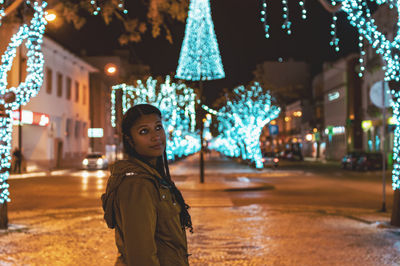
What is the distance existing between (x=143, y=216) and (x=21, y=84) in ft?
30.0

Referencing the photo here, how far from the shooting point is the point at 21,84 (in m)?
11.2

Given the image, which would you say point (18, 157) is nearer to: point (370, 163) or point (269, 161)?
point (269, 161)

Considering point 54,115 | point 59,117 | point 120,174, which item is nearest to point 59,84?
point 59,117

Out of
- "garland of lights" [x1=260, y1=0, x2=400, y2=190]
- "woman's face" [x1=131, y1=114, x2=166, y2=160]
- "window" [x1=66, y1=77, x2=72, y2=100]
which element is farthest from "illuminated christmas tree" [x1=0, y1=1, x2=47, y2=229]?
"window" [x1=66, y1=77, x2=72, y2=100]

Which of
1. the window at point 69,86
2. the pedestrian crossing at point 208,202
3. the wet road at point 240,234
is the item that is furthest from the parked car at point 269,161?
the wet road at point 240,234

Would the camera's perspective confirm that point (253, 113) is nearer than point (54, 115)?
No

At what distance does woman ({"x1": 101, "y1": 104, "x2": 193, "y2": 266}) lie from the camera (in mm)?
2804

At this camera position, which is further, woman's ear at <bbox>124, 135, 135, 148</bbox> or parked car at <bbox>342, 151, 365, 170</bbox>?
parked car at <bbox>342, 151, 365, 170</bbox>

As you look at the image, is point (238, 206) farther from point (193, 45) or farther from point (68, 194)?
point (193, 45)

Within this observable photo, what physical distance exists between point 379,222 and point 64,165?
36.7 metres

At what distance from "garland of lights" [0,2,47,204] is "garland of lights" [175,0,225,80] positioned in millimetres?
17165

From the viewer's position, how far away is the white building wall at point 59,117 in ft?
133

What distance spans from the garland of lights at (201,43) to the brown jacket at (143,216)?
1000 inches

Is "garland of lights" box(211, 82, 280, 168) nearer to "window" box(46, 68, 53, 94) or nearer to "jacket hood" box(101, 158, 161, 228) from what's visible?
"window" box(46, 68, 53, 94)
